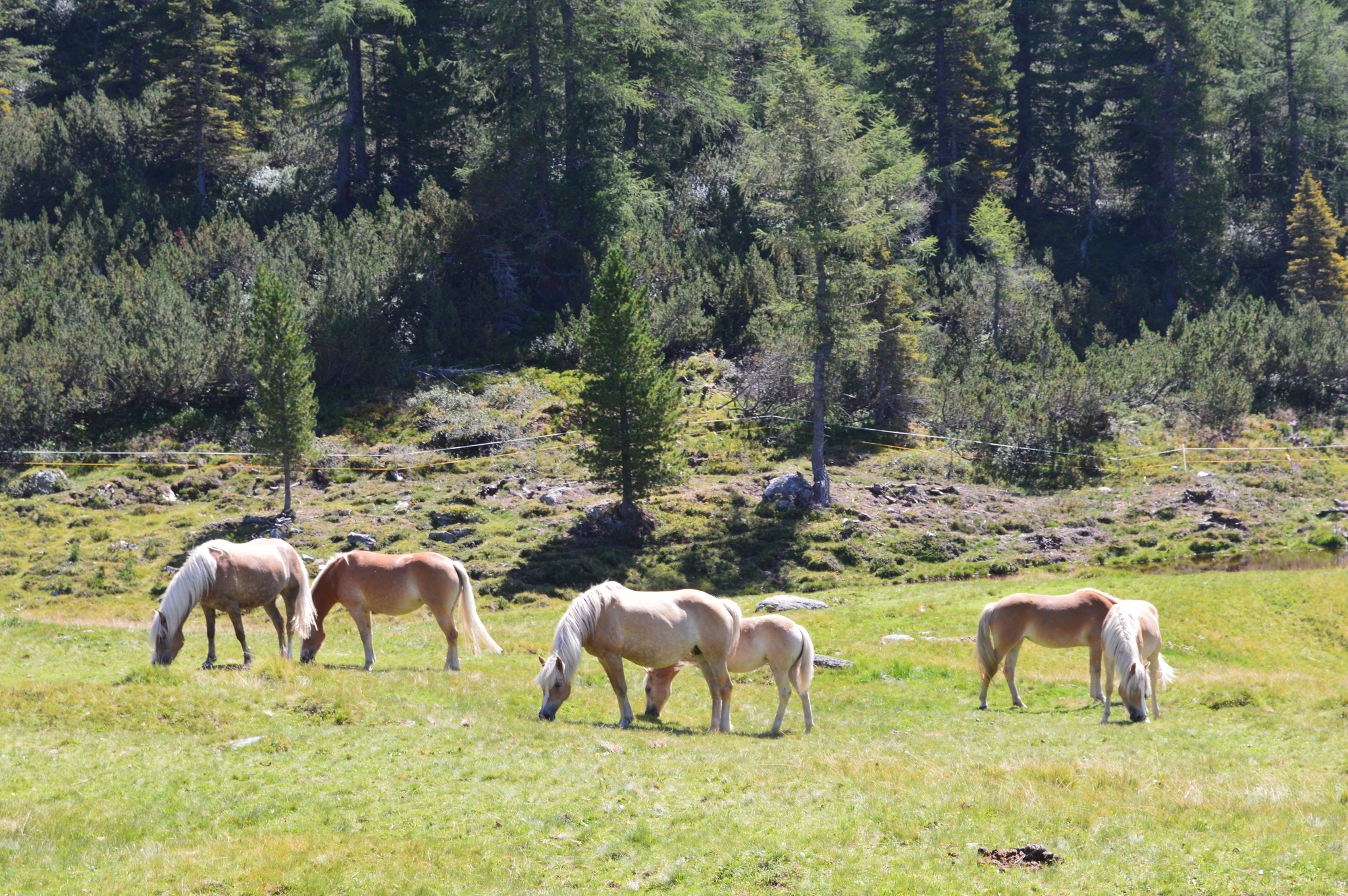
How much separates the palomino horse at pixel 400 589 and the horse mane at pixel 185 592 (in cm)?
214

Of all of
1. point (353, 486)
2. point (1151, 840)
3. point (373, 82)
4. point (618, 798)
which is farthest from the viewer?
point (373, 82)

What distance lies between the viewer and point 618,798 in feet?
39.5

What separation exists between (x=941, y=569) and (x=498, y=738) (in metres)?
25.1

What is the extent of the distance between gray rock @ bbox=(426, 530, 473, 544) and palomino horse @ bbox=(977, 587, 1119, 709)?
2233 cm

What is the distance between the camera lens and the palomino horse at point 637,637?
1556 cm

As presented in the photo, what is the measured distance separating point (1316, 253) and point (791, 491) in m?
44.7

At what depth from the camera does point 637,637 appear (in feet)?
52.0

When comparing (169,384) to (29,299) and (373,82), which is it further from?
(373,82)

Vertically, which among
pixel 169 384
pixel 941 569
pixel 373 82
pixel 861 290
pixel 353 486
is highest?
pixel 373 82

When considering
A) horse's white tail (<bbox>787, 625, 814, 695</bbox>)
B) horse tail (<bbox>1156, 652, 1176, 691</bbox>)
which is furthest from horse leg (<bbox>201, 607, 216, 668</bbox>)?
horse tail (<bbox>1156, 652, 1176, 691</bbox>)

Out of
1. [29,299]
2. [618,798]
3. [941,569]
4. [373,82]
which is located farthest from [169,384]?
[618,798]

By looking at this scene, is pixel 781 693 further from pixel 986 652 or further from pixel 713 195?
pixel 713 195

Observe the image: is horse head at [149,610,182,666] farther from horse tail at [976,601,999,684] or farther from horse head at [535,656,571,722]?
horse tail at [976,601,999,684]

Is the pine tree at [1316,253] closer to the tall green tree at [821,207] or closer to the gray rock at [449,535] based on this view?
the tall green tree at [821,207]
